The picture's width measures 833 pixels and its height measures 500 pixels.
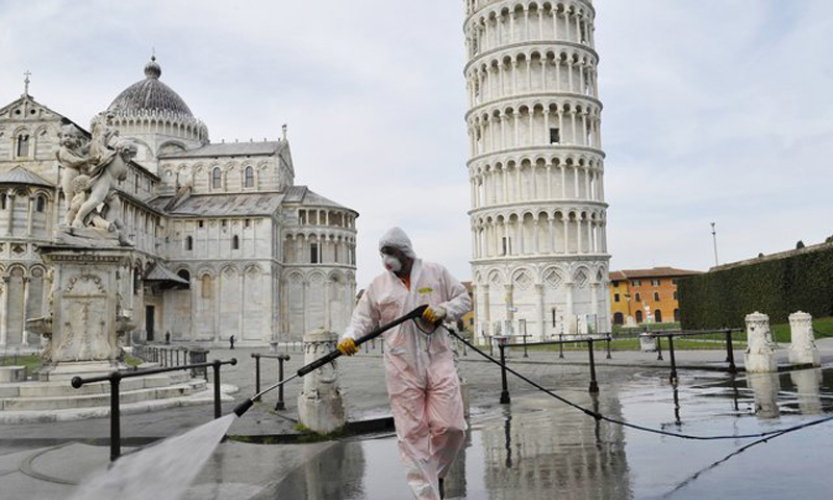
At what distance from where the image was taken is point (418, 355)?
15.0 feet

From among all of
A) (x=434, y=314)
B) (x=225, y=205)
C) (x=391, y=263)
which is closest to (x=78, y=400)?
(x=391, y=263)

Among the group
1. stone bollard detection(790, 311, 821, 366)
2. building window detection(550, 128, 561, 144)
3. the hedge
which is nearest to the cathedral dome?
building window detection(550, 128, 561, 144)

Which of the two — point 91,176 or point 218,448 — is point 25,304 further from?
point 218,448

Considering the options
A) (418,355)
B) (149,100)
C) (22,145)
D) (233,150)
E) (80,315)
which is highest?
(149,100)

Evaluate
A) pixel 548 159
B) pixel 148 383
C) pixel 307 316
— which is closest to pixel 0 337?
pixel 307 316

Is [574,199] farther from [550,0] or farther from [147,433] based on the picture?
Result: [147,433]

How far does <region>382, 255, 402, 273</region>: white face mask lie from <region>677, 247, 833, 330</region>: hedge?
32.6m

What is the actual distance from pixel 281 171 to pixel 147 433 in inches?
2396

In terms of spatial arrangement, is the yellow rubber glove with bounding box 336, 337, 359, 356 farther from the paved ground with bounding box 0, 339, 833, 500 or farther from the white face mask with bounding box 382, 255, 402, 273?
the paved ground with bounding box 0, 339, 833, 500

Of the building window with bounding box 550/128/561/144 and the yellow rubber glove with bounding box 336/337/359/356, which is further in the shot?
the building window with bounding box 550/128/561/144

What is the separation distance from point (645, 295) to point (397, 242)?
4243 inches

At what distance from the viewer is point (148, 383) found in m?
12.1

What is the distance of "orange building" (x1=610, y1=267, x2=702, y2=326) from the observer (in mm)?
103625

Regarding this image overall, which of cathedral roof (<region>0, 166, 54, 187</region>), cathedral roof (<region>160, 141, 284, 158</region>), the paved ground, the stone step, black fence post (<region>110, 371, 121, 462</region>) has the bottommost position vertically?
the paved ground
